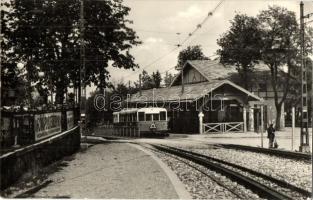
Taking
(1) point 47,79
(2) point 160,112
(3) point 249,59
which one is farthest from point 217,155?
(3) point 249,59

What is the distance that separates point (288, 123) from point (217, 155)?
40.8 m

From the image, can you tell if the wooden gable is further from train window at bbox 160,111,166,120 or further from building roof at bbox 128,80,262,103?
train window at bbox 160,111,166,120

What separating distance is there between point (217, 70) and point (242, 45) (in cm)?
509

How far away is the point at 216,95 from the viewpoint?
38969mm

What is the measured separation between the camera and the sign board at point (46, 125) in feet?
45.3

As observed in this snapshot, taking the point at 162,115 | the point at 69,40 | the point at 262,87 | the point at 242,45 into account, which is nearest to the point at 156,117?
the point at 162,115

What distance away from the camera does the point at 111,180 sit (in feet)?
39.6

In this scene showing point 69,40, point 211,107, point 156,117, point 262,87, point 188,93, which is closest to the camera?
point 69,40

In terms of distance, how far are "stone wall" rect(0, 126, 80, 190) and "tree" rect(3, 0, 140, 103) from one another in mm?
6717

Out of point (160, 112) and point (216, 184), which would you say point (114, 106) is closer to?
point (160, 112)

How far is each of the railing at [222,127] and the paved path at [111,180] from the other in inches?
844

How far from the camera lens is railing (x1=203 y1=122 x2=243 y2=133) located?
38.7 metres

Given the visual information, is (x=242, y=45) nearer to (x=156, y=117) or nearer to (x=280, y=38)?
(x=280, y=38)

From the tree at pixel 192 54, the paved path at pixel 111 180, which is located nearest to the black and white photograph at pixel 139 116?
the paved path at pixel 111 180
